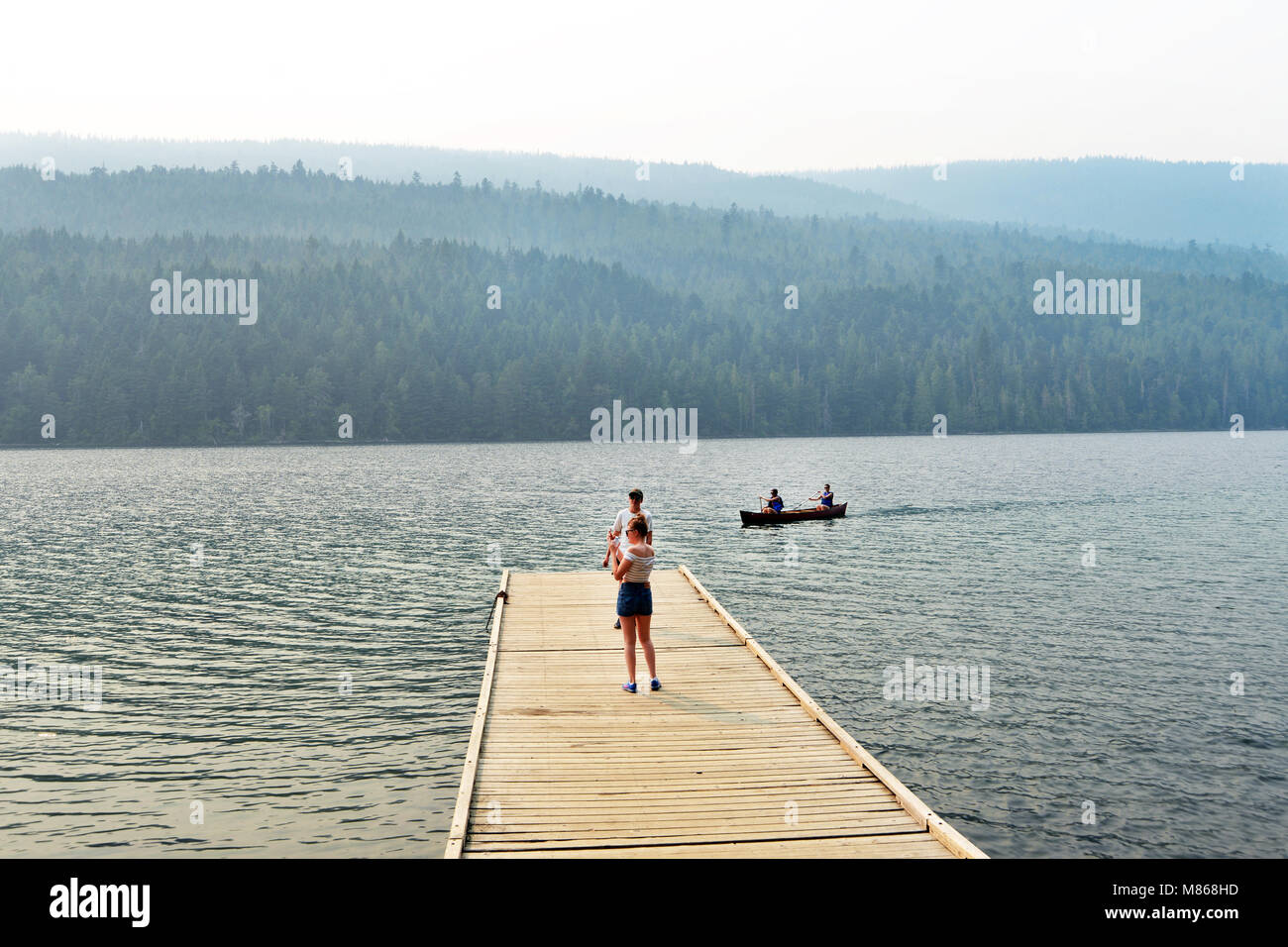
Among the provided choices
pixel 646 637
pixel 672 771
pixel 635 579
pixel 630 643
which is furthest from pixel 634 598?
pixel 672 771

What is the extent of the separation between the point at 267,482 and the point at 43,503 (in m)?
20.8

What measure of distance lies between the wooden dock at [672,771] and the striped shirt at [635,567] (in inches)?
78.9

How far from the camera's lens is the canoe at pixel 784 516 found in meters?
51.6

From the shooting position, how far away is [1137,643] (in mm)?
23812

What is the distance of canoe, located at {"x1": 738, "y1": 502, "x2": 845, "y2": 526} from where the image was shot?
51594 millimetres

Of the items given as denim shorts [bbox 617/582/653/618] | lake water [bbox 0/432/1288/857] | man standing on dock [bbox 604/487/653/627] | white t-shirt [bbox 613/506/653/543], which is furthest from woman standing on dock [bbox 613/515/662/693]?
lake water [bbox 0/432/1288/857]

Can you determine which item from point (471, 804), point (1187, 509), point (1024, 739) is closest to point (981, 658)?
point (1024, 739)

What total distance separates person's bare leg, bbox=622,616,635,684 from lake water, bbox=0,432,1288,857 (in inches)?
116

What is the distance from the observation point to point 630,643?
50.3 feet

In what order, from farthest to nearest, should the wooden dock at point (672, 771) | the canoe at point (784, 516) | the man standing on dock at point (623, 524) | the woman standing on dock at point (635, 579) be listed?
the canoe at point (784, 516) < the man standing on dock at point (623, 524) < the woman standing on dock at point (635, 579) < the wooden dock at point (672, 771)

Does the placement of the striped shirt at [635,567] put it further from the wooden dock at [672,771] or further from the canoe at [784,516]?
the canoe at [784,516]

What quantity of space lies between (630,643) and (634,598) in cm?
114

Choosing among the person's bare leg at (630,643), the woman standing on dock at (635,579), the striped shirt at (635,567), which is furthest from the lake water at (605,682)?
the striped shirt at (635,567)

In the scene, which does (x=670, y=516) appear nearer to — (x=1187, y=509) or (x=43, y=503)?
(x=1187, y=509)
